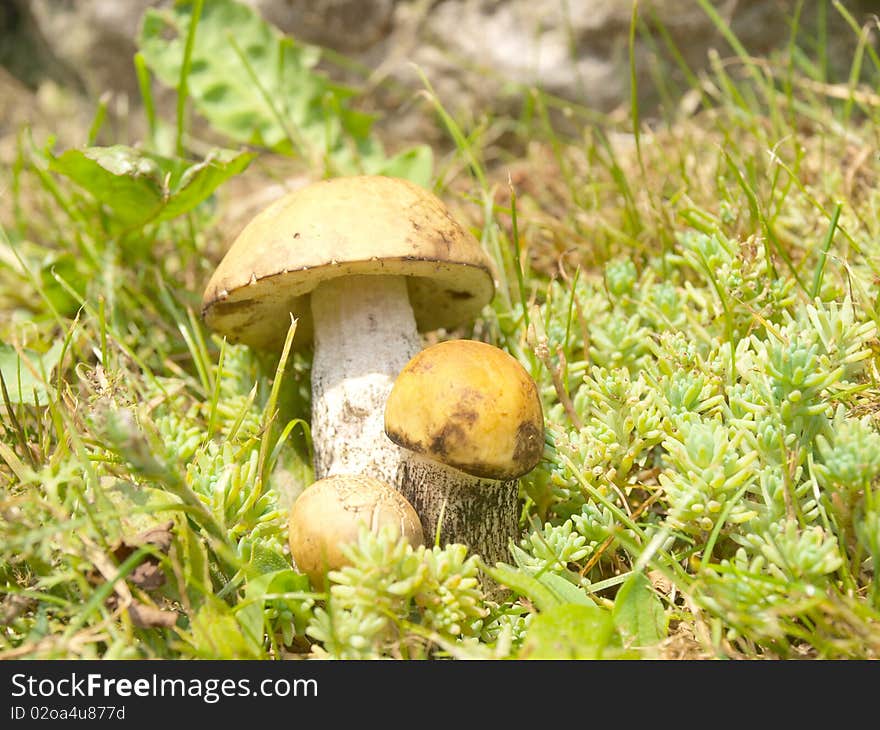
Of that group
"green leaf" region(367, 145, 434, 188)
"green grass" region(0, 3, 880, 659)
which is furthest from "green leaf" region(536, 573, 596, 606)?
"green leaf" region(367, 145, 434, 188)

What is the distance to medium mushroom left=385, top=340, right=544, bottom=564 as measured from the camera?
5.18ft

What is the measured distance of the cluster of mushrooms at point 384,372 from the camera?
1.59m

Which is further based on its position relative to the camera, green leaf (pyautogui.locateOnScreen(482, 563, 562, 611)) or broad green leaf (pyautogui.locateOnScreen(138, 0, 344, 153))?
broad green leaf (pyautogui.locateOnScreen(138, 0, 344, 153))

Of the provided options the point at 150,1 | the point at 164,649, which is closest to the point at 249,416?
the point at 164,649

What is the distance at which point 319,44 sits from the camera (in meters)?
3.85

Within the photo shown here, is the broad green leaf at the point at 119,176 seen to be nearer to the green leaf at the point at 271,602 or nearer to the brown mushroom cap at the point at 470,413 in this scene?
the brown mushroom cap at the point at 470,413

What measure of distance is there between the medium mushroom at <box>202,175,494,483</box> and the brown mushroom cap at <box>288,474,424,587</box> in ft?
0.80

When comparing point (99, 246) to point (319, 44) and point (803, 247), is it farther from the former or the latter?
point (803, 247)

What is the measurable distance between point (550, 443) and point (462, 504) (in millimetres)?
303

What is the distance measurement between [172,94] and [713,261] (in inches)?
127

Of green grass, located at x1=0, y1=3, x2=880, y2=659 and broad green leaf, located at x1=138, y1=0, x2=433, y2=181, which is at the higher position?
broad green leaf, located at x1=138, y1=0, x2=433, y2=181

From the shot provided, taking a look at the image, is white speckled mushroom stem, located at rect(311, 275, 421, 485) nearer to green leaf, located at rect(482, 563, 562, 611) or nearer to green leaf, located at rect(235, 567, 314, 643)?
green leaf, located at rect(235, 567, 314, 643)

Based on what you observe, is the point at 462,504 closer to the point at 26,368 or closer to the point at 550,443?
the point at 550,443

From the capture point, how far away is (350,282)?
6.72ft
